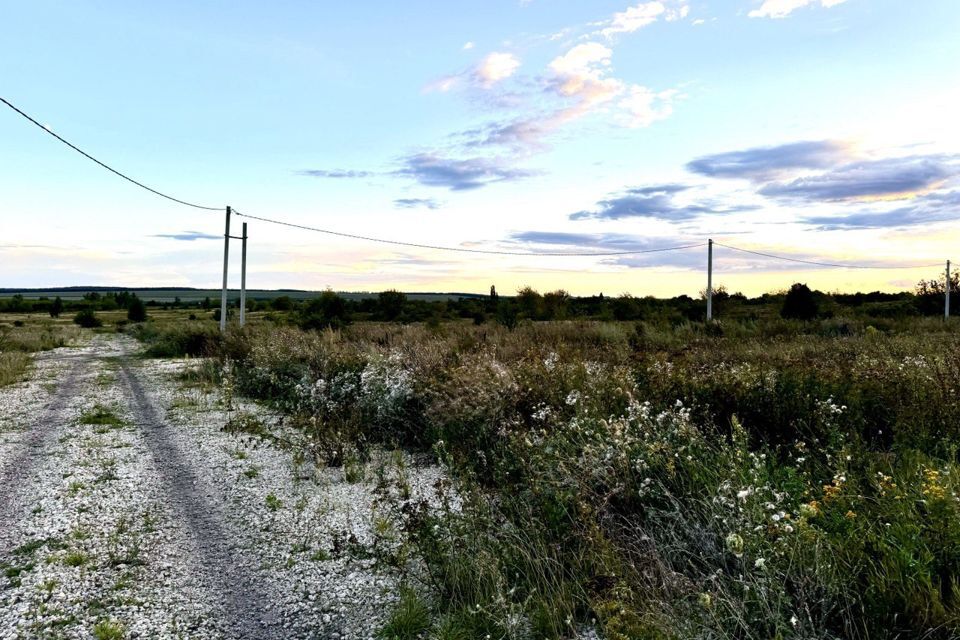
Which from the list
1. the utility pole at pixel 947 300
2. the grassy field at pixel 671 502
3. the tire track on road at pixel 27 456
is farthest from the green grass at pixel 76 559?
the utility pole at pixel 947 300

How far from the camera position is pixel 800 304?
39281mm

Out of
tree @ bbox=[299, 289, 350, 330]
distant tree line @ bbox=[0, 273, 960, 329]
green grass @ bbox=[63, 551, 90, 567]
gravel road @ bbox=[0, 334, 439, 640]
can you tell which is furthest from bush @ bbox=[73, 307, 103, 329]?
green grass @ bbox=[63, 551, 90, 567]

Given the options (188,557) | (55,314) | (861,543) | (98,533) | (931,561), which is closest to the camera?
(931,561)

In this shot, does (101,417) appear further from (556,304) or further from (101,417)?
(556,304)

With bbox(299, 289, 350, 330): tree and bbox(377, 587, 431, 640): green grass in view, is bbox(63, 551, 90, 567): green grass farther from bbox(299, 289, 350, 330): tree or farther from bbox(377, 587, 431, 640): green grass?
bbox(299, 289, 350, 330): tree

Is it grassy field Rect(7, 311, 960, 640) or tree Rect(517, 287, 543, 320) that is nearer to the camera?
grassy field Rect(7, 311, 960, 640)

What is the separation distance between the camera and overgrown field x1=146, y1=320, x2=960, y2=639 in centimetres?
317

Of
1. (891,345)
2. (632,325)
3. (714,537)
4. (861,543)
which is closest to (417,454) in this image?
(714,537)

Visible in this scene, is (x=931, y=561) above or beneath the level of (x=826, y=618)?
above

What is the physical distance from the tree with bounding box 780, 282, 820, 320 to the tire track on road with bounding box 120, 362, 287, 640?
37930 millimetres

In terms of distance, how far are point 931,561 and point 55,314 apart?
3710 inches

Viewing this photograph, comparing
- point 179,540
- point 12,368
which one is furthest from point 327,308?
point 179,540

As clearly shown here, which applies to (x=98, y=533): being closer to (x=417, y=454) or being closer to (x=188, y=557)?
(x=188, y=557)

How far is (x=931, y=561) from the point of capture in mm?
3064
